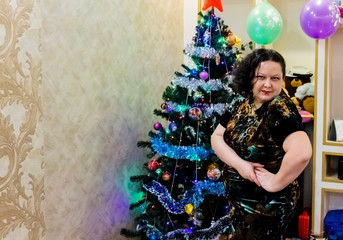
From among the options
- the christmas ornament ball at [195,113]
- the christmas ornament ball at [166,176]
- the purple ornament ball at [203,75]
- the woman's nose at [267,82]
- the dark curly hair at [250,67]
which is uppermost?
the purple ornament ball at [203,75]

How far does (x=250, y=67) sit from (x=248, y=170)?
1.52 ft

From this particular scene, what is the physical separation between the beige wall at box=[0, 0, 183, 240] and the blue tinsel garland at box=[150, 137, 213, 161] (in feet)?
1.12

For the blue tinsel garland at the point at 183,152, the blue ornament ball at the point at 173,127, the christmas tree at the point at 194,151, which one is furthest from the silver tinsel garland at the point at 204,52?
the blue tinsel garland at the point at 183,152

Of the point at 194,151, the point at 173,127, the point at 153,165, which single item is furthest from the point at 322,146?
the point at 153,165

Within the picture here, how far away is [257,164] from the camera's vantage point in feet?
6.05

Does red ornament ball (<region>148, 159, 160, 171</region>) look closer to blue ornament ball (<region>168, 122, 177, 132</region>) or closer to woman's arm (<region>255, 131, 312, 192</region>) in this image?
blue ornament ball (<region>168, 122, 177, 132</region>)

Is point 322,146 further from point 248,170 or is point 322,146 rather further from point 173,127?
point 248,170

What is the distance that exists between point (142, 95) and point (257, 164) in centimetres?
145

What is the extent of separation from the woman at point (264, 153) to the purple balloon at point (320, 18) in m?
0.96

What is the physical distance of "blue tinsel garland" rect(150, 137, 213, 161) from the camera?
261cm

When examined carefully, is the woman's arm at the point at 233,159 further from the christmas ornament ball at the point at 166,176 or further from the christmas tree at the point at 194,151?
the christmas ornament ball at the point at 166,176

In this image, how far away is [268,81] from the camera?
1853 millimetres

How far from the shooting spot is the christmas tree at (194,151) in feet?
8.61

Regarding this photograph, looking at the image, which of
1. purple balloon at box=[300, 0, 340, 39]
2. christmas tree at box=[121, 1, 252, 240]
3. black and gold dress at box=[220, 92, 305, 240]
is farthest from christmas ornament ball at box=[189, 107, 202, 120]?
purple balloon at box=[300, 0, 340, 39]
